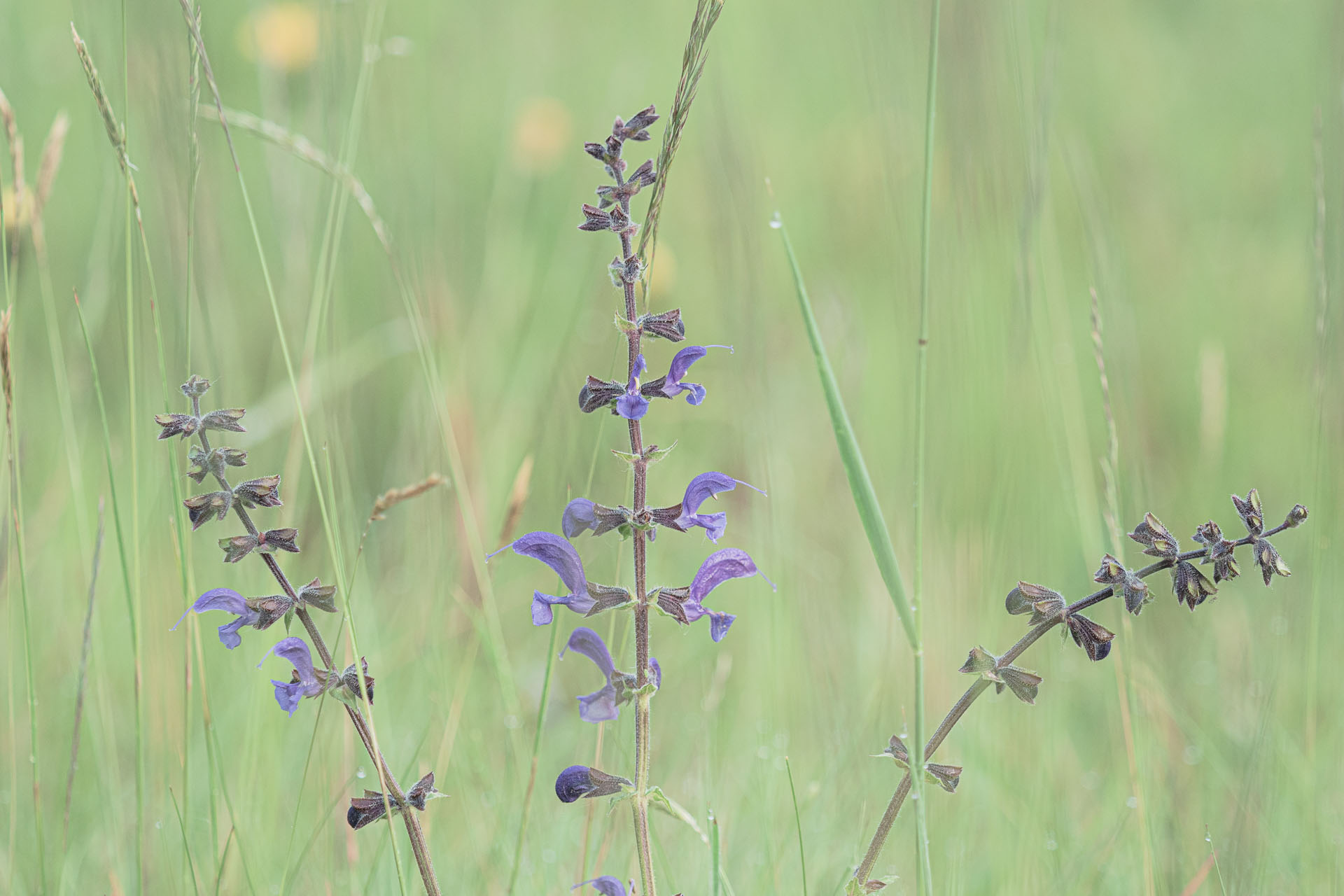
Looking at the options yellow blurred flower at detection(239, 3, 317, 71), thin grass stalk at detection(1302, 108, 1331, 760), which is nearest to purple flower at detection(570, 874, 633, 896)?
thin grass stalk at detection(1302, 108, 1331, 760)

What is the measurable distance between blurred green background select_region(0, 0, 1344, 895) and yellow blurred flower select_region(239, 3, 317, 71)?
3 centimetres

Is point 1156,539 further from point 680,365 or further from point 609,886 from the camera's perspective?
point 609,886

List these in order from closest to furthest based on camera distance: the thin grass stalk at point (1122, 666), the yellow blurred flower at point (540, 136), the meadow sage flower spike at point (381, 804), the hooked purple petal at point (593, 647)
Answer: the meadow sage flower spike at point (381, 804) → the hooked purple petal at point (593, 647) → the thin grass stalk at point (1122, 666) → the yellow blurred flower at point (540, 136)

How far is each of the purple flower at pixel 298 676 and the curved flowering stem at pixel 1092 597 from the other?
499mm

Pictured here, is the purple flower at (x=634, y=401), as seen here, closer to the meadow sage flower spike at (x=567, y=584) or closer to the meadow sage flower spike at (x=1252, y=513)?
the meadow sage flower spike at (x=567, y=584)

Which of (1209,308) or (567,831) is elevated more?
(1209,308)

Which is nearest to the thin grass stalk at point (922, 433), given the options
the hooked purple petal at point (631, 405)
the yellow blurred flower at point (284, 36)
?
the hooked purple petal at point (631, 405)

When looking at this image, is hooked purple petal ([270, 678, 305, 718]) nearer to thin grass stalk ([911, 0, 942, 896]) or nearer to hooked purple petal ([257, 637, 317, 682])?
hooked purple petal ([257, 637, 317, 682])

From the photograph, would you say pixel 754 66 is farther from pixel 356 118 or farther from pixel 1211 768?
pixel 1211 768

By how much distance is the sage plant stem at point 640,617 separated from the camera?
96cm

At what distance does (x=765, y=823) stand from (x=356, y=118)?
4.03 ft

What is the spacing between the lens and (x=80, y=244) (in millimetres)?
3551

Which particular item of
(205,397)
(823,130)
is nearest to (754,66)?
(823,130)

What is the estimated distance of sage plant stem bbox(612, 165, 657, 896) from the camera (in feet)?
3.14
